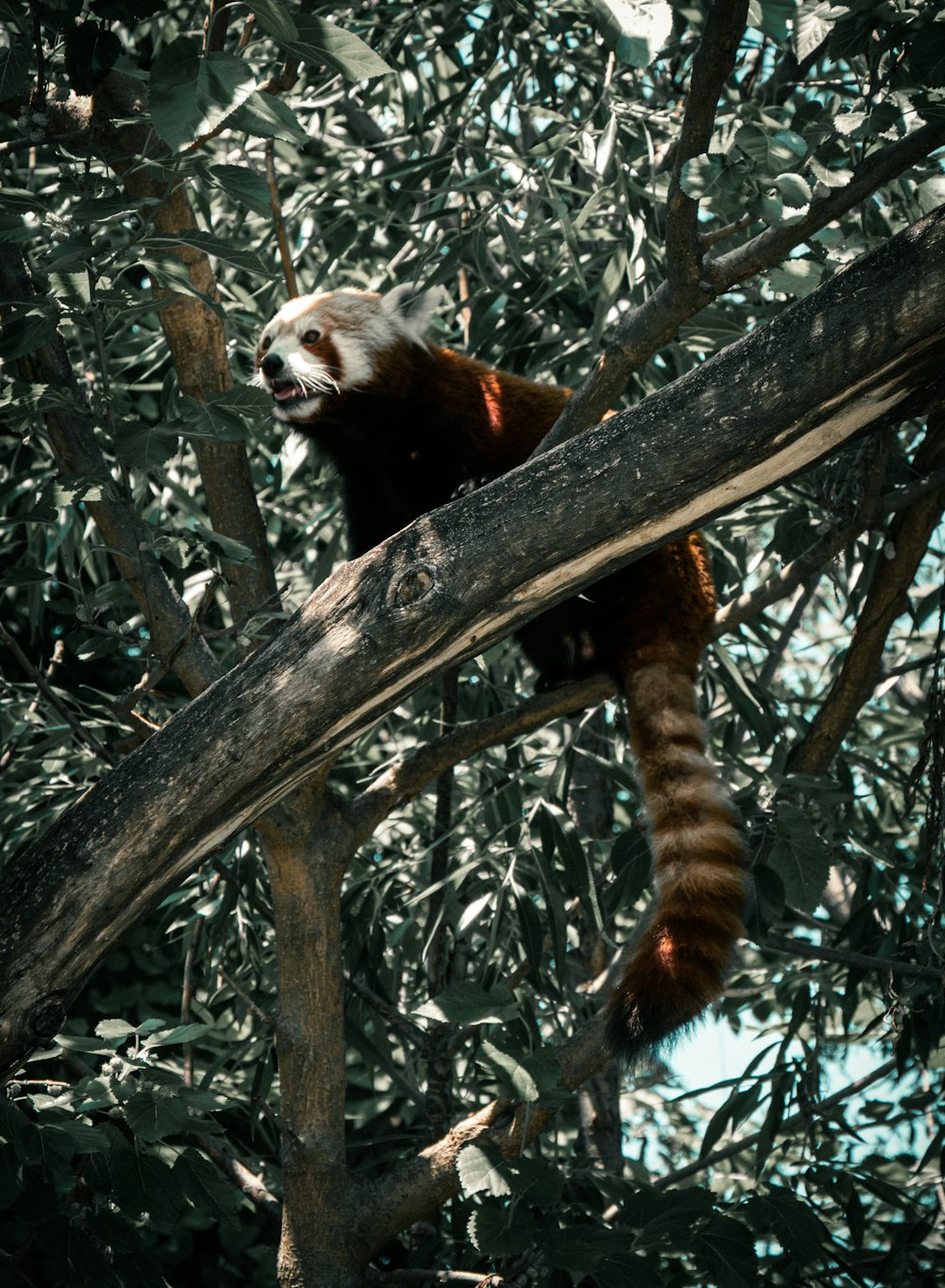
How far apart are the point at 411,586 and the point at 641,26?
91cm

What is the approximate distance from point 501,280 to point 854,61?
114 cm

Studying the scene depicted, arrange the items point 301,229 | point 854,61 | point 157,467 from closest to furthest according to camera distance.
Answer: point 157,467
point 854,61
point 301,229

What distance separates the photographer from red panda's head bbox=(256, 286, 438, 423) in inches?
134

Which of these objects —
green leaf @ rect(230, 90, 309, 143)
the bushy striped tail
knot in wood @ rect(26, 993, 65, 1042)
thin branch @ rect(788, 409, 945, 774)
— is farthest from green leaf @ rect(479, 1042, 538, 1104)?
green leaf @ rect(230, 90, 309, 143)

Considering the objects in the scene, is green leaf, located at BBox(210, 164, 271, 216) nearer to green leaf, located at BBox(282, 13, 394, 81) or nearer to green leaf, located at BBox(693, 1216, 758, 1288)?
green leaf, located at BBox(282, 13, 394, 81)

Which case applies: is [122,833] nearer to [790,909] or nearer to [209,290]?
[209,290]

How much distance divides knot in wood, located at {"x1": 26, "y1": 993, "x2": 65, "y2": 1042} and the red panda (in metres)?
0.93

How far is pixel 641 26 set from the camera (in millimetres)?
1938

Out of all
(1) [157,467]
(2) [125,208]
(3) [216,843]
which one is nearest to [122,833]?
(3) [216,843]

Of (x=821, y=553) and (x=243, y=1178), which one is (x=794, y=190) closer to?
(x=821, y=553)

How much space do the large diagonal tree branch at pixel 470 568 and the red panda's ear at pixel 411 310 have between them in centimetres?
169

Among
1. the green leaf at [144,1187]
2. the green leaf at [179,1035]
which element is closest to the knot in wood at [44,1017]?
the green leaf at [179,1035]

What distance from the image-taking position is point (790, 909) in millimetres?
3168

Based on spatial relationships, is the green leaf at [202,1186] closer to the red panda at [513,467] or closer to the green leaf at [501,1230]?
the green leaf at [501,1230]
